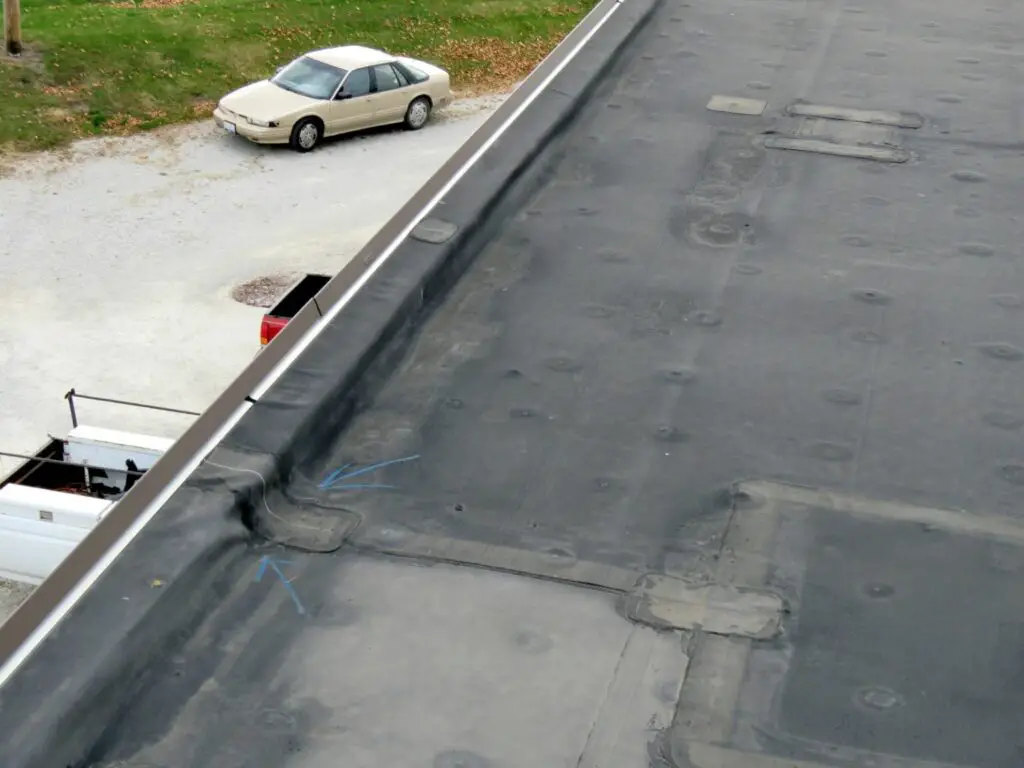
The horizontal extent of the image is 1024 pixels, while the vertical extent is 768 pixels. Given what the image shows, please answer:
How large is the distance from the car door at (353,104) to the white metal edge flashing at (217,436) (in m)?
14.7

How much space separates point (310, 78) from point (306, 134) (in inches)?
43.5

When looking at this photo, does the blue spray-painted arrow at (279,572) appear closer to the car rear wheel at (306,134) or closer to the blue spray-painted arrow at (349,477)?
the blue spray-painted arrow at (349,477)

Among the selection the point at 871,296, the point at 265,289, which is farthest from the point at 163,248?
the point at 871,296

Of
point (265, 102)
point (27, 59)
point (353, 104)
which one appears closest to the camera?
point (265, 102)

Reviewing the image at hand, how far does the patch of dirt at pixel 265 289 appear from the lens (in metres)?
18.1

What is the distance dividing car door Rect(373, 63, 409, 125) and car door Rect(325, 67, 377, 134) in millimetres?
131

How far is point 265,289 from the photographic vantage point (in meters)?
18.5

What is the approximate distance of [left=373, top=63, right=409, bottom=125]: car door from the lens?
23688mm

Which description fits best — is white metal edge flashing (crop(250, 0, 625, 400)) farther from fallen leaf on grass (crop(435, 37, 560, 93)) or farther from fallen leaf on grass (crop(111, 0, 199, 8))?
fallen leaf on grass (crop(111, 0, 199, 8))

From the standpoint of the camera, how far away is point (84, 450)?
1260cm

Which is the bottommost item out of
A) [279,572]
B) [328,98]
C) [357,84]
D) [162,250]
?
[162,250]

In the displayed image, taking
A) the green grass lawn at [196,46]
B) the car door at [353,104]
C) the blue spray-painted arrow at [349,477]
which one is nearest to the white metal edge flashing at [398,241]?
the blue spray-painted arrow at [349,477]

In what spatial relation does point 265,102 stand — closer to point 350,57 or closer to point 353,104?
point 353,104

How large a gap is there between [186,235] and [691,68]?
11.4m
